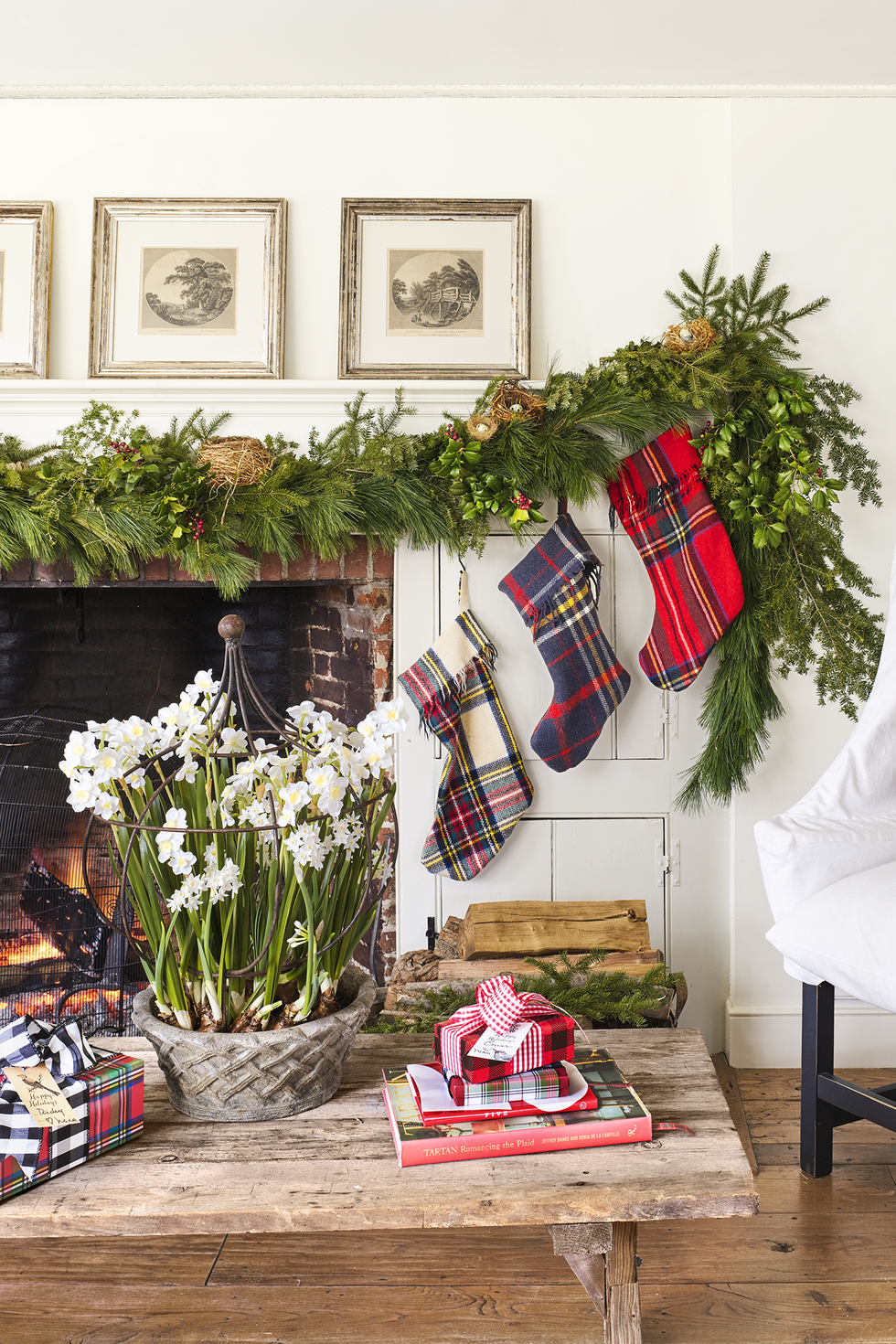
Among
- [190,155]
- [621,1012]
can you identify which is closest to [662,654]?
[621,1012]

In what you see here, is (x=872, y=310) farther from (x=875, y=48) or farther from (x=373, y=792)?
(x=373, y=792)

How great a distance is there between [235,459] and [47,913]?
1178 mm

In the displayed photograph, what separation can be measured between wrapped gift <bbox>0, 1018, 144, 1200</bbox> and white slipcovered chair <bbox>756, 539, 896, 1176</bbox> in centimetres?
108

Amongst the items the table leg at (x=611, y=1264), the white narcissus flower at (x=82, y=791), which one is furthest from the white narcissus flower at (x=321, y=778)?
the table leg at (x=611, y=1264)

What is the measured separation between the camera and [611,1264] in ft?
3.35

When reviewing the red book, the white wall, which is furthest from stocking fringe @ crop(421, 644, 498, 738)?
the red book

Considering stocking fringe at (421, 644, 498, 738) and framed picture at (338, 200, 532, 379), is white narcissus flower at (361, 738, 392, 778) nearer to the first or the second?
stocking fringe at (421, 644, 498, 738)

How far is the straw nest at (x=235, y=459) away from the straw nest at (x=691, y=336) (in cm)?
93

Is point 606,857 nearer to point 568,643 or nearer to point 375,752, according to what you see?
point 568,643

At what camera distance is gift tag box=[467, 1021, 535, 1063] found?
1.08 m

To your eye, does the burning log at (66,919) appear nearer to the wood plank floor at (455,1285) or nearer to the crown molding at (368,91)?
the wood plank floor at (455,1285)

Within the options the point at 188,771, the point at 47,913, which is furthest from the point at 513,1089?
the point at 47,913

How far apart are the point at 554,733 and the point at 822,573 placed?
2.21 feet

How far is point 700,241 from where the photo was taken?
2.27 m
